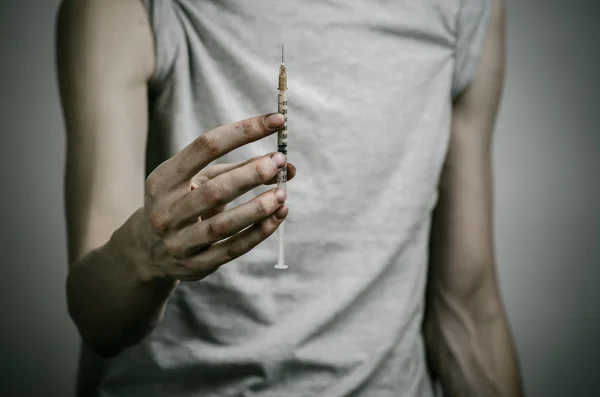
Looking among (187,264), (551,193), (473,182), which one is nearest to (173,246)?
(187,264)

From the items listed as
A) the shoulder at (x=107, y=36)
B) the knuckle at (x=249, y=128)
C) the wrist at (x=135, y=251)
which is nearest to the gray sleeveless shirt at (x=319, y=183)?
the shoulder at (x=107, y=36)

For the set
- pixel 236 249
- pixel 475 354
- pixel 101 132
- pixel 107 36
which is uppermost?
pixel 107 36

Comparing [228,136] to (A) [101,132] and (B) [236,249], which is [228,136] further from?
(A) [101,132]

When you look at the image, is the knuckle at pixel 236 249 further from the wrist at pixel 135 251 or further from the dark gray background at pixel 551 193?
the dark gray background at pixel 551 193

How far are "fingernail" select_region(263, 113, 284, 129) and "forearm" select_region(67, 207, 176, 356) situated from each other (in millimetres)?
179

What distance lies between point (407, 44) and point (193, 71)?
0.29 metres

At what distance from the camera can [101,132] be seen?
0.58 m

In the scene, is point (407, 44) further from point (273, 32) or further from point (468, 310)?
point (468, 310)

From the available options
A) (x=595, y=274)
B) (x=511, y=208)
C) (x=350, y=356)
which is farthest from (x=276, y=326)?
(x=595, y=274)

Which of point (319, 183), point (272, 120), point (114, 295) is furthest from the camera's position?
point (319, 183)

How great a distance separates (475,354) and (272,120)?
551 mm

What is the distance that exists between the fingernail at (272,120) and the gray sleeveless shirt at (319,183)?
0.86 feet

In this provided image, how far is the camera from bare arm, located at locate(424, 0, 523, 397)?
0.77 metres

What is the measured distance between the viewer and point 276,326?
65 centimetres
